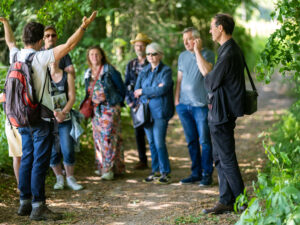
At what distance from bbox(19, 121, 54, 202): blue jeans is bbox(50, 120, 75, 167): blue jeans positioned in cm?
122

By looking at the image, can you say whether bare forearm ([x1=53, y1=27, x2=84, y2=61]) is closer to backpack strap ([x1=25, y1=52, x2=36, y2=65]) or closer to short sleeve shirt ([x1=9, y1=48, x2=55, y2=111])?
short sleeve shirt ([x1=9, y1=48, x2=55, y2=111])

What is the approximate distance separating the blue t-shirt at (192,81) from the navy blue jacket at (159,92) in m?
0.20

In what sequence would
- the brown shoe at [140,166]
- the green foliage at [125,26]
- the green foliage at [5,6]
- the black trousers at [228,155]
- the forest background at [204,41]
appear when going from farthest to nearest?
the green foliage at [125,26] < the brown shoe at [140,166] < the green foliage at [5,6] < the black trousers at [228,155] < the forest background at [204,41]

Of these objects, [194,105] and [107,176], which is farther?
[107,176]

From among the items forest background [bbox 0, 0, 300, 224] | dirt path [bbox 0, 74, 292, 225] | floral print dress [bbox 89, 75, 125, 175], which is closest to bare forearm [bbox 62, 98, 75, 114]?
floral print dress [bbox 89, 75, 125, 175]

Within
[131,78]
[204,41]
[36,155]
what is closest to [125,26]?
[204,41]

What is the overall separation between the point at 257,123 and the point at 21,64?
7.94 m

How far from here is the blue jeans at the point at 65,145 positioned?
5.69 m

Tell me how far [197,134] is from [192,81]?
2.55 ft

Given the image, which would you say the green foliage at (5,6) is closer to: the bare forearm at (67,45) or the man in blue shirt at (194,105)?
the bare forearm at (67,45)

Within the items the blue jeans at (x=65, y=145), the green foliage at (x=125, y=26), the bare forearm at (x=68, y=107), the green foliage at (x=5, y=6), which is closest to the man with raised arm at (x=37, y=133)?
the green foliage at (x=5, y=6)

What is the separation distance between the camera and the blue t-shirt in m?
5.62

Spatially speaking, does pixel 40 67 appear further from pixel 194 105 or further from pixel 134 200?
pixel 194 105

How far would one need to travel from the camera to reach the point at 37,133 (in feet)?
14.1
